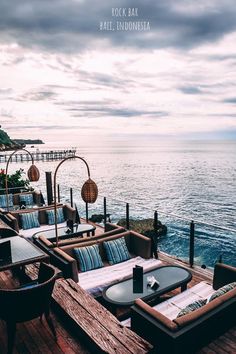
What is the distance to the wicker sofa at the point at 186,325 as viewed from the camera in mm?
2984

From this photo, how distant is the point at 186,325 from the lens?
3.05 meters

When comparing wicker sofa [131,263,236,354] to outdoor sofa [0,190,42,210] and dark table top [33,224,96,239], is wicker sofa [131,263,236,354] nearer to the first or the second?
dark table top [33,224,96,239]

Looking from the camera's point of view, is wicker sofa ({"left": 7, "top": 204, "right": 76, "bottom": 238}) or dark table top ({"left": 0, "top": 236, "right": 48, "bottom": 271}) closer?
dark table top ({"left": 0, "top": 236, "right": 48, "bottom": 271})

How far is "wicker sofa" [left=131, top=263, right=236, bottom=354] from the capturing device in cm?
298

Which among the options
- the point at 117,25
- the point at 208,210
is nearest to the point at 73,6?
the point at 117,25

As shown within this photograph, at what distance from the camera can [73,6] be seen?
7.42 metres

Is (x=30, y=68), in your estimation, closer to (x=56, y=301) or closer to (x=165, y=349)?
(x=56, y=301)

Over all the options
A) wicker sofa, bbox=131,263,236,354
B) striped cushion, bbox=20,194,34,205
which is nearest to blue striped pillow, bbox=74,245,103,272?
wicker sofa, bbox=131,263,236,354

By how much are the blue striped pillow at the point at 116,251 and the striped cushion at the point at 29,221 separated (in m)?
3.55

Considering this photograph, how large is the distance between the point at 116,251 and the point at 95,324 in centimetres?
262

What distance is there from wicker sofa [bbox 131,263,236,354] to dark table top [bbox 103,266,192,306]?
809 mm

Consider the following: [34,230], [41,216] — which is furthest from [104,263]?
[41,216]

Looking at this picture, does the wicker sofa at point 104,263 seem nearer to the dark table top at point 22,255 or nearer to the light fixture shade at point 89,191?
the dark table top at point 22,255

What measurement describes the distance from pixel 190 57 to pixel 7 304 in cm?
1288
